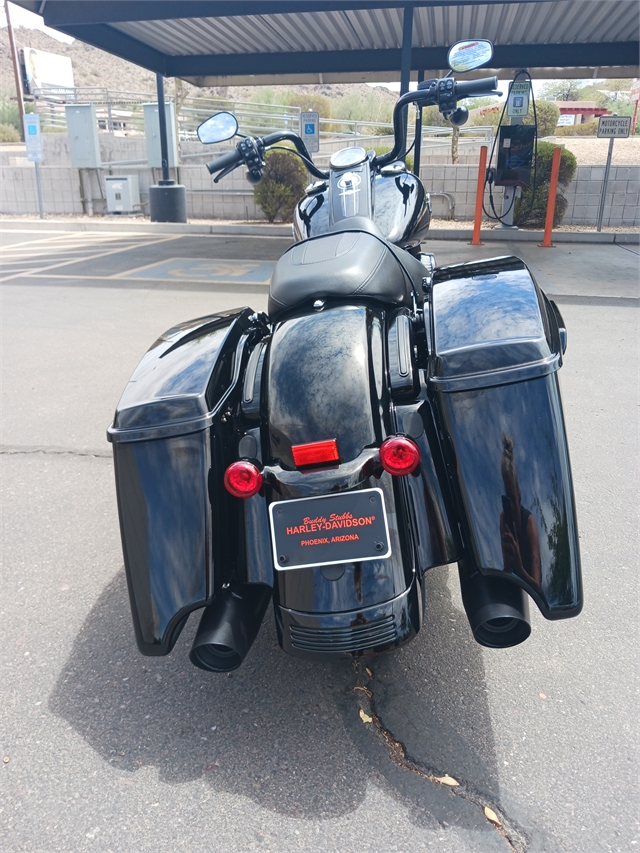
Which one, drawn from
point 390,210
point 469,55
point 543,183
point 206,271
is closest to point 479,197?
point 543,183

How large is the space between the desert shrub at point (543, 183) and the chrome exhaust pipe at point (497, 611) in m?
12.0

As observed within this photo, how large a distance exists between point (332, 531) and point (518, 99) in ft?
39.2

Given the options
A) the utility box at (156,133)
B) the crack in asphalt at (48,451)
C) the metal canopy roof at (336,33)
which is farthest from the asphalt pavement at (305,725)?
the utility box at (156,133)

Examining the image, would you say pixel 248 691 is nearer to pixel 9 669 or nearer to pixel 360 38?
pixel 9 669

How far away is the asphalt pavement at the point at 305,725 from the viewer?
1.67 metres

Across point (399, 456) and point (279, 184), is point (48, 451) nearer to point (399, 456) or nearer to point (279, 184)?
point (399, 456)

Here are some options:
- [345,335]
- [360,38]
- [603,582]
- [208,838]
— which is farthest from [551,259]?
[208,838]

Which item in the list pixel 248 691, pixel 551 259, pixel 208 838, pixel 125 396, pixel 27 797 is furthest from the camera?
pixel 551 259

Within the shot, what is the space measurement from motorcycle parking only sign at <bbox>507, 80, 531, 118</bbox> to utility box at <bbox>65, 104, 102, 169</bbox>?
10492 millimetres

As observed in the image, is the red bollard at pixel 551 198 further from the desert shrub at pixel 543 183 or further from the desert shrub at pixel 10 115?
the desert shrub at pixel 10 115

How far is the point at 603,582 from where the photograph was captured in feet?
8.72

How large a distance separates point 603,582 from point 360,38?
12.5 meters

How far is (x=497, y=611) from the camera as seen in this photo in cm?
169

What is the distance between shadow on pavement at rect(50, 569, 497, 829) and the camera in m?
1.79
